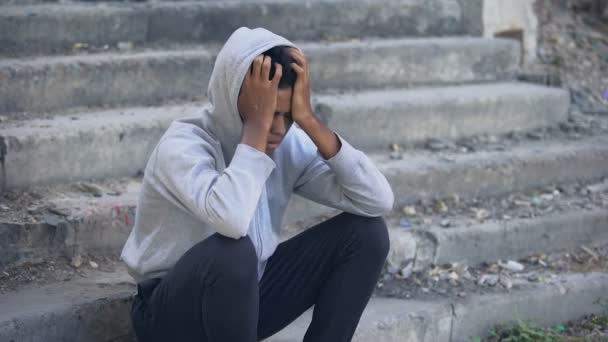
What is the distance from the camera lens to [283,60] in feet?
8.74

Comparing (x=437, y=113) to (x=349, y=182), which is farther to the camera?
(x=437, y=113)

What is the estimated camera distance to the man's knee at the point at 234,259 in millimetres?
2502

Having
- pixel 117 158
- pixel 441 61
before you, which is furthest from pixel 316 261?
pixel 441 61

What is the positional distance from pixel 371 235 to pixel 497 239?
55.7 inches

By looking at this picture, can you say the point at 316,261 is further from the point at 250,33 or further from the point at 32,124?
the point at 32,124

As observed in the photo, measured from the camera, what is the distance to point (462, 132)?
482cm

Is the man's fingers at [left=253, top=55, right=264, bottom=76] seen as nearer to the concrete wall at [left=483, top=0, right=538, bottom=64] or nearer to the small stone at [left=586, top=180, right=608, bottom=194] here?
the small stone at [left=586, top=180, right=608, bottom=194]

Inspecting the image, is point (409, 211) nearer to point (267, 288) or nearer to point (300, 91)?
point (267, 288)

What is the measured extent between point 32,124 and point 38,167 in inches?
9.9

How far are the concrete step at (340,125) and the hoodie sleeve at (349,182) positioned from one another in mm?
1027

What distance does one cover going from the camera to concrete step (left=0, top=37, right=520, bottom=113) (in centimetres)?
393

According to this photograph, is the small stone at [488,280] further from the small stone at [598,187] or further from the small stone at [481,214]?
the small stone at [598,187]

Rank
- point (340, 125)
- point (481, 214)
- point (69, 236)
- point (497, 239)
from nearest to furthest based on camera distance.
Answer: point (69, 236)
point (497, 239)
point (481, 214)
point (340, 125)

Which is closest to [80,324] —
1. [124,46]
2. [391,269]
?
[391,269]
